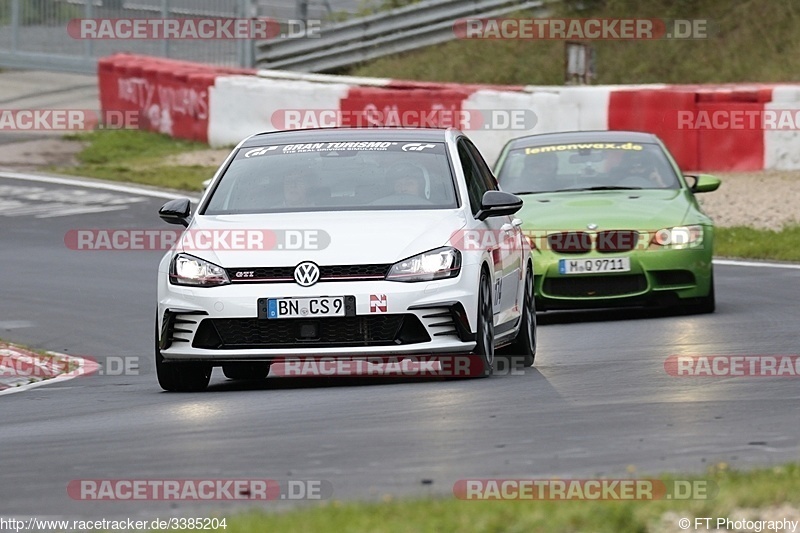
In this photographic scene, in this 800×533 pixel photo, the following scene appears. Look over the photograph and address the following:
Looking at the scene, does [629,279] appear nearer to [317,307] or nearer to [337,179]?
[337,179]

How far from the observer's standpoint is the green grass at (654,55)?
1171 inches

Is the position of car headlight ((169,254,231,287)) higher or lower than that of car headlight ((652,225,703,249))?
higher

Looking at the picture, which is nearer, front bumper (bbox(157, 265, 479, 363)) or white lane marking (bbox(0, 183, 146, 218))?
front bumper (bbox(157, 265, 479, 363))

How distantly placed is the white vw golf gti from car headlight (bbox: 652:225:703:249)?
10.1 ft

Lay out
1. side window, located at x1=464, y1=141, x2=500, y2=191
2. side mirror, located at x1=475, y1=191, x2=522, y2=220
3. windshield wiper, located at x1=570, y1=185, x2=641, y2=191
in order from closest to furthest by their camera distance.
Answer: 1. side mirror, located at x1=475, y1=191, x2=522, y2=220
2. side window, located at x1=464, y1=141, x2=500, y2=191
3. windshield wiper, located at x1=570, y1=185, x2=641, y2=191

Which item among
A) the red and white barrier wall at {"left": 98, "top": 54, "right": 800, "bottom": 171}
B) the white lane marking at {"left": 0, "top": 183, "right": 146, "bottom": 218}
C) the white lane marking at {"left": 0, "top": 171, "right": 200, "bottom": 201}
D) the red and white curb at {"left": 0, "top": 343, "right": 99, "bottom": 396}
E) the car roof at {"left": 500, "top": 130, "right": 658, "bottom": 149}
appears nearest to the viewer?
the red and white curb at {"left": 0, "top": 343, "right": 99, "bottom": 396}

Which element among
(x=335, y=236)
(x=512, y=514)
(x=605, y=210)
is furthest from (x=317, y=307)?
(x=605, y=210)

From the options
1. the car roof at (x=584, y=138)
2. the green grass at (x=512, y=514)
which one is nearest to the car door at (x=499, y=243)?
the car roof at (x=584, y=138)

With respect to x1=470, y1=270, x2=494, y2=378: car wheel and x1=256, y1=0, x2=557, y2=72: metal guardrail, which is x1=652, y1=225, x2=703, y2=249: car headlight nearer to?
x1=470, y1=270, x2=494, y2=378: car wheel

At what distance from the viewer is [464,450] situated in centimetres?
713

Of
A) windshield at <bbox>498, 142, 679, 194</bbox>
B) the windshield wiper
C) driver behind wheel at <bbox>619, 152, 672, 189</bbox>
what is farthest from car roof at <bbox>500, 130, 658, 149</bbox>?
the windshield wiper

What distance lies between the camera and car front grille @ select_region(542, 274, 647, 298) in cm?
1321

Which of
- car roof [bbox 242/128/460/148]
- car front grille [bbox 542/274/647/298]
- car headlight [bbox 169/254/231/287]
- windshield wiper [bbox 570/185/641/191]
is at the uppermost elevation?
car roof [bbox 242/128/460/148]

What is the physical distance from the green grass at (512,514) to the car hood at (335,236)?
11.6 feet
